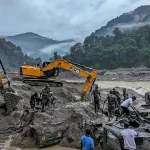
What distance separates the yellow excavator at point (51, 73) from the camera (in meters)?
21.0

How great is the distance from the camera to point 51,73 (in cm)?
2289

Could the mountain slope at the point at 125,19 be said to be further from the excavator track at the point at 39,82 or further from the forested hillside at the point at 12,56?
the excavator track at the point at 39,82

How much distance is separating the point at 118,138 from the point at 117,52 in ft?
256

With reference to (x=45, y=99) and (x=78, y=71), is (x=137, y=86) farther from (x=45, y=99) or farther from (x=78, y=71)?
(x=45, y=99)

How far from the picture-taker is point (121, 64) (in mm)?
86500

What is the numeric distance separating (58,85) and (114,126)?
14.9 m

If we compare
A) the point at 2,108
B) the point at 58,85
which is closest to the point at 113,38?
the point at 58,85

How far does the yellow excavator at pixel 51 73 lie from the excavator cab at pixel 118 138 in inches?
424

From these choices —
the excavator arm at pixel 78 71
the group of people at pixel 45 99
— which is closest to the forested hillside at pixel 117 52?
the excavator arm at pixel 78 71

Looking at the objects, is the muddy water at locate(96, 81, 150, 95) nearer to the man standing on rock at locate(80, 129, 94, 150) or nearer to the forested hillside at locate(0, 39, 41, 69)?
the man standing on rock at locate(80, 129, 94, 150)

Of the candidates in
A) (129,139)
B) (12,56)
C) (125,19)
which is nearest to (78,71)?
(129,139)

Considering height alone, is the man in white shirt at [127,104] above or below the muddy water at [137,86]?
above

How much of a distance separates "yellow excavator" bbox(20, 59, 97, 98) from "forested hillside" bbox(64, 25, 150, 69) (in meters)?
59.2

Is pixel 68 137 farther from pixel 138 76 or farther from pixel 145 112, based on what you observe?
pixel 138 76
